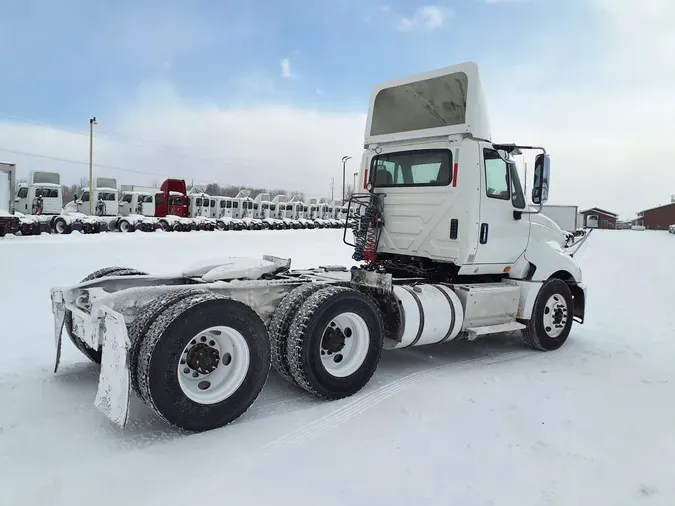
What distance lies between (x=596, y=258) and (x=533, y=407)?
70.5ft

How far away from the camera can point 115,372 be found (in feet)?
12.5

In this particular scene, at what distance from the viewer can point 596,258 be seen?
77.4 ft

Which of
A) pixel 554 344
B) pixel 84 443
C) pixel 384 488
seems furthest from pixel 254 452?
pixel 554 344

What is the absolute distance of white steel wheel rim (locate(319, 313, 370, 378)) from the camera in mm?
4969

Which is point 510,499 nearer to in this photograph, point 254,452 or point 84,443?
point 254,452

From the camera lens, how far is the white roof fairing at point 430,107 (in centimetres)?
618

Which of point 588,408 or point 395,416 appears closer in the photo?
point 395,416

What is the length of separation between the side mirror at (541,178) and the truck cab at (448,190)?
13 mm

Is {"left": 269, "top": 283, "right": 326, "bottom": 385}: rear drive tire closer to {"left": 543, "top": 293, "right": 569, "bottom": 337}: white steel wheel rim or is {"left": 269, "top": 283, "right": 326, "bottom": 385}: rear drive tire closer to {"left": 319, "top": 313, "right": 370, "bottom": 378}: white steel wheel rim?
{"left": 319, "top": 313, "right": 370, "bottom": 378}: white steel wheel rim

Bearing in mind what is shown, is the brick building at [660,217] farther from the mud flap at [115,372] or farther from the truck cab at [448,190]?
the mud flap at [115,372]

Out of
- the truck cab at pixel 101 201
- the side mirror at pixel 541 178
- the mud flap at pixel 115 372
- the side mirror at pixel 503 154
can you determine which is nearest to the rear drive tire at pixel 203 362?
the mud flap at pixel 115 372

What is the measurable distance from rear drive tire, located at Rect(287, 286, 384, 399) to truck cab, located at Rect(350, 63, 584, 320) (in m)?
1.81

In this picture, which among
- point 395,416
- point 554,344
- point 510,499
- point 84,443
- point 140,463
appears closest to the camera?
point 510,499

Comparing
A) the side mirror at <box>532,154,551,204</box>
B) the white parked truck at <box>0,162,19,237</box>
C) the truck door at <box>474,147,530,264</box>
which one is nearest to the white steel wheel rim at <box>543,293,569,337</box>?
the truck door at <box>474,147,530,264</box>
